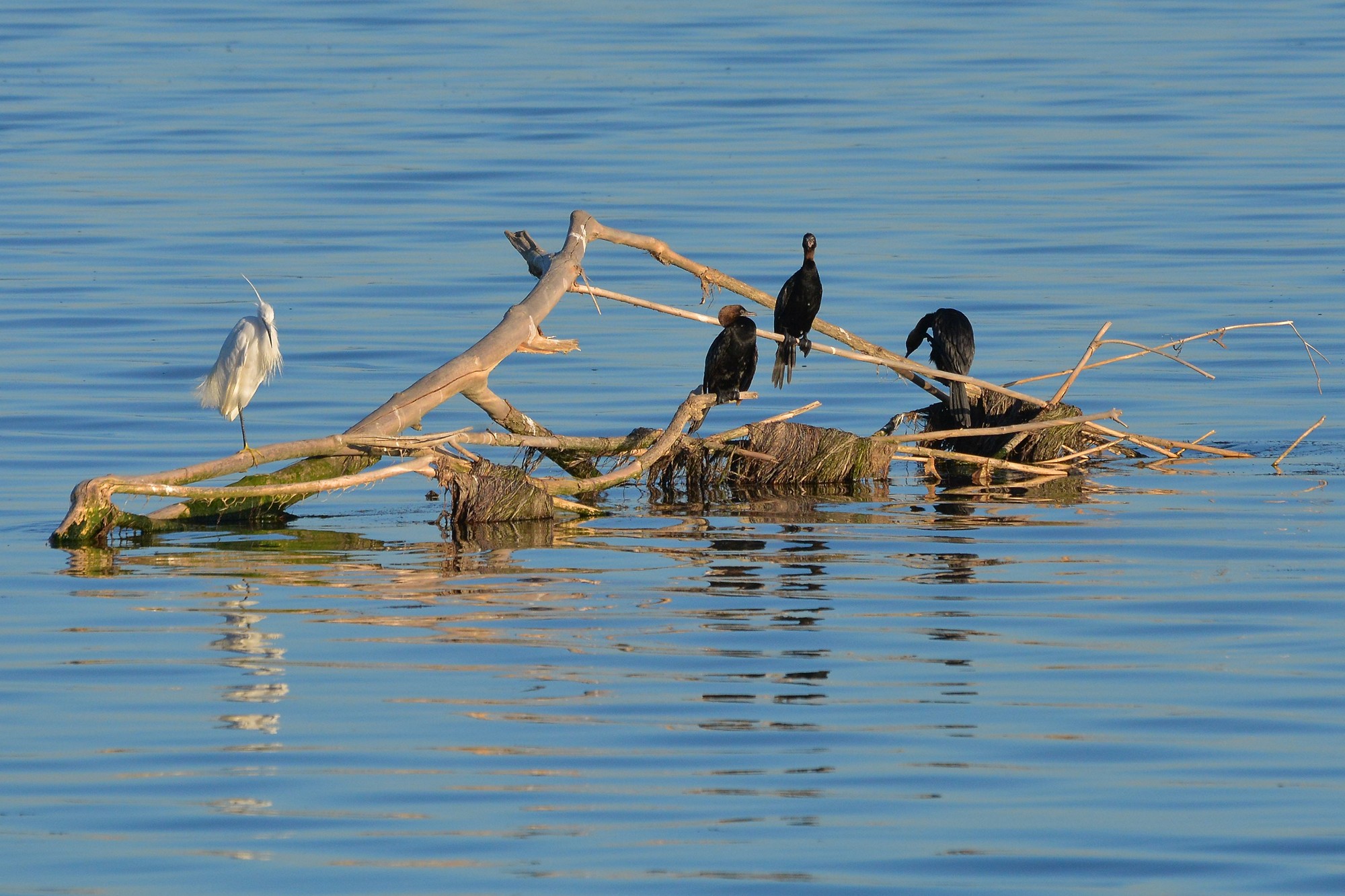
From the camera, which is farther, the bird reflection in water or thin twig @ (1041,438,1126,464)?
thin twig @ (1041,438,1126,464)

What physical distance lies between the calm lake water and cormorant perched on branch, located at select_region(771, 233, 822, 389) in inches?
29.5

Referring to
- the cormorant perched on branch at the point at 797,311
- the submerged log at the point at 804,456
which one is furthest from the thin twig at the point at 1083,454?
the cormorant perched on branch at the point at 797,311

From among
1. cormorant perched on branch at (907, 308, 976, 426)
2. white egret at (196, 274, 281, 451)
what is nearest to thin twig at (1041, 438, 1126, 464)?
cormorant perched on branch at (907, 308, 976, 426)

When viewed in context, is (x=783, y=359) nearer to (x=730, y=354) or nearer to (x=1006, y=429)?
(x=730, y=354)

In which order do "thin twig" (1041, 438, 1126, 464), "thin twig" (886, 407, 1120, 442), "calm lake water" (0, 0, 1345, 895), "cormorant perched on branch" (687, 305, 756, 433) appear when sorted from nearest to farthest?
1. "calm lake water" (0, 0, 1345, 895)
2. "cormorant perched on branch" (687, 305, 756, 433)
3. "thin twig" (886, 407, 1120, 442)
4. "thin twig" (1041, 438, 1126, 464)

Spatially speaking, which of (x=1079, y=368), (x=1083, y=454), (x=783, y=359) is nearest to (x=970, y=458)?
(x=1083, y=454)

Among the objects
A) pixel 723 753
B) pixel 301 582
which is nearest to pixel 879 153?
pixel 301 582

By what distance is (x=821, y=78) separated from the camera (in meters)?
32.2

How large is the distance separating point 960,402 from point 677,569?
2.91m

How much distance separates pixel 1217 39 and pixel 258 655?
3129cm

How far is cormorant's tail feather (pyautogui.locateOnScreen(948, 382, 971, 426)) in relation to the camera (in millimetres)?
11344

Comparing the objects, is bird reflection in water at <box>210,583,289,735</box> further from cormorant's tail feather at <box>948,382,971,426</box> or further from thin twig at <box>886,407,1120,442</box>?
cormorant's tail feather at <box>948,382,971,426</box>

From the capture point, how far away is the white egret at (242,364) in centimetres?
975

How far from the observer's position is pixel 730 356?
1095 centimetres
